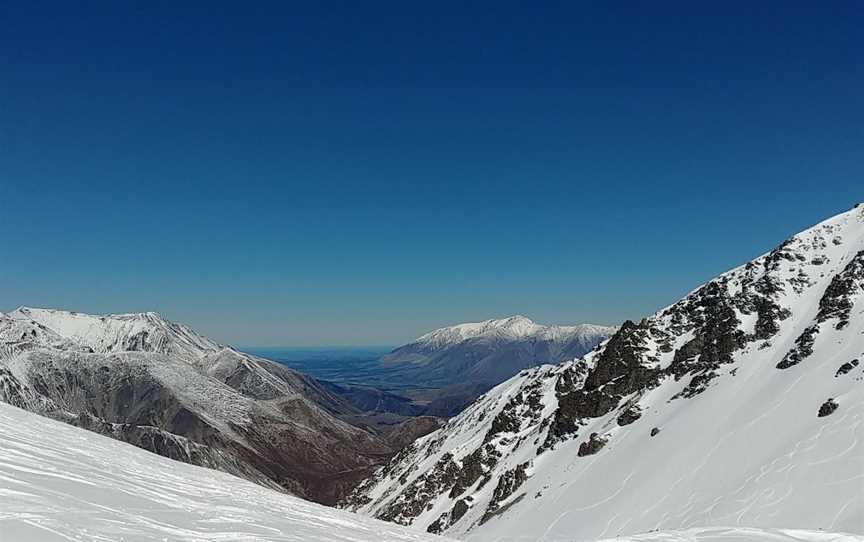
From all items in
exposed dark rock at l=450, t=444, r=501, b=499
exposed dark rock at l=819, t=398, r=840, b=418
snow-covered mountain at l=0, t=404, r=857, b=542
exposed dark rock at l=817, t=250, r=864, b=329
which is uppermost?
exposed dark rock at l=817, t=250, r=864, b=329

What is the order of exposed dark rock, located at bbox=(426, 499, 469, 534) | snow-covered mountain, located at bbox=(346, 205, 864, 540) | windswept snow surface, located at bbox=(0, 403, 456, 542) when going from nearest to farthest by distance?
windswept snow surface, located at bbox=(0, 403, 456, 542)
snow-covered mountain, located at bbox=(346, 205, 864, 540)
exposed dark rock, located at bbox=(426, 499, 469, 534)

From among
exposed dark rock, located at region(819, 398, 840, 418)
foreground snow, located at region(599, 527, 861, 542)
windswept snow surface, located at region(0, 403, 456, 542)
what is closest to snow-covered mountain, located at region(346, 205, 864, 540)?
exposed dark rock, located at region(819, 398, 840, 418)

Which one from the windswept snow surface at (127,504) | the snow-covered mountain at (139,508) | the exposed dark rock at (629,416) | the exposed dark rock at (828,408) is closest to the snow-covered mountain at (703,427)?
the exposed dark rock at (828,408)

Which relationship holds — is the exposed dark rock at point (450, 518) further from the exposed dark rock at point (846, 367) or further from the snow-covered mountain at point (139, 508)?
the snow-covered mountain at point (139, 508)

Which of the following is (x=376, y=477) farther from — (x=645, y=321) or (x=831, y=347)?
(x=831, y=347)

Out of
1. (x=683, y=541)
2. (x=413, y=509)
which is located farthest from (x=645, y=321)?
(x=683, y=541)

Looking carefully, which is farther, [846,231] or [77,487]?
[846,231]

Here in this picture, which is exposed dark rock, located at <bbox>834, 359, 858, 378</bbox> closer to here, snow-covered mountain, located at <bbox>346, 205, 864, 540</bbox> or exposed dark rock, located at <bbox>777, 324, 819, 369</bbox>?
snow-covered mountain, located at <bbox>346, 205, 864, 540</bbox>

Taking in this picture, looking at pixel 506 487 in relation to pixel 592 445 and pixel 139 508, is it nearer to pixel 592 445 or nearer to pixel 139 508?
pixel 592 445
